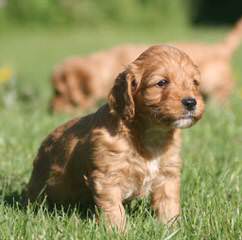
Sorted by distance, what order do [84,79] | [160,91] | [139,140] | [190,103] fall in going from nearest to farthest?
[190,103] → [160,91] → [139,140] → [84,79]

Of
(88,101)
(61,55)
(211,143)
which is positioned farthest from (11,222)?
(61,55)

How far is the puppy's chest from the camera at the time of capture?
420 cm

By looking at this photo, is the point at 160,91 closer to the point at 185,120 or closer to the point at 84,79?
the point at 185,120

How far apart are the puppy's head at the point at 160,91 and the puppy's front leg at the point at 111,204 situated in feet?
1.40

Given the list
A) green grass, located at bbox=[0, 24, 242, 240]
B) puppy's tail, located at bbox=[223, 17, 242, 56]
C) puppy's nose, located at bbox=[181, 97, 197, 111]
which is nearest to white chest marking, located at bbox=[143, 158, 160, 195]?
green grass, located at bbox=[0, 24, 242, 240]

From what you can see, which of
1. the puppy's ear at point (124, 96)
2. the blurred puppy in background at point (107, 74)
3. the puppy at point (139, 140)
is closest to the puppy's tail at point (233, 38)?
the blurred puppy in background at point (107, 74)

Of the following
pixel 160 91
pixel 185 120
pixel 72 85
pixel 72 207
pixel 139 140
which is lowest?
pixel 72 85

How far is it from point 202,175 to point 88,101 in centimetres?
521

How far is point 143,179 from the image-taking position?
4.22 meters

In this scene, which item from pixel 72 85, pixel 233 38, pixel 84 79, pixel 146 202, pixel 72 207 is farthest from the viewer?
pixel 233 38

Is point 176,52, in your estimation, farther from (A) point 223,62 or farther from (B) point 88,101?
(A) point 223,62

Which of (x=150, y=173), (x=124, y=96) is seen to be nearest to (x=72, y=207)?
(x=150, y=173)

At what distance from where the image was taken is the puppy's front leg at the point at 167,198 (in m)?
4.23

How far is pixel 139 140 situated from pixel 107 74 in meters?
6.05
